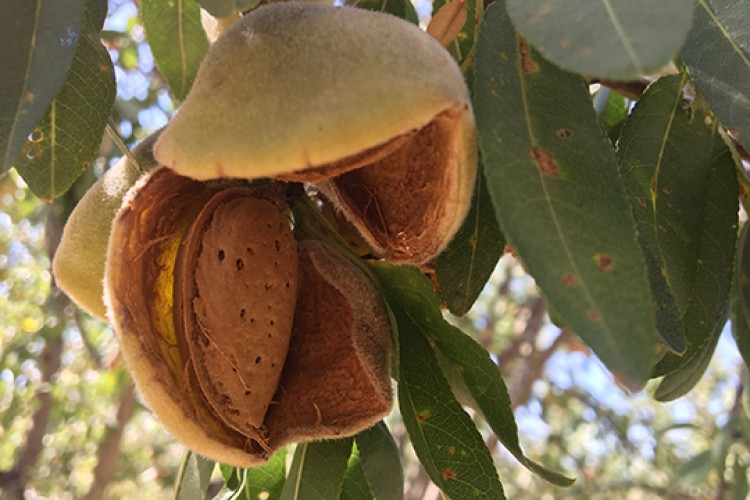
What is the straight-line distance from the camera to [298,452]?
126cm

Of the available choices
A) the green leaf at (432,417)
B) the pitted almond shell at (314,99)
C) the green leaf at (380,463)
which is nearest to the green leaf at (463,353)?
the green leaf at (432,417)

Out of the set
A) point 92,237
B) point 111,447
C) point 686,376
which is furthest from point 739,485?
point 111,447

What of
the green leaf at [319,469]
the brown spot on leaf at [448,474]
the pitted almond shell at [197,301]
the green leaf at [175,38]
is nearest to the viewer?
the pitted almond shell at [197,301]

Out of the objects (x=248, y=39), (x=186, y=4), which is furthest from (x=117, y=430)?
(x=248, y=39)

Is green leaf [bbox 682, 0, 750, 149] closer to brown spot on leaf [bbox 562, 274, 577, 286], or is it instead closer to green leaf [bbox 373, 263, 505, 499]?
brown spot on leaf [bbox 562, 274, 577, 286]

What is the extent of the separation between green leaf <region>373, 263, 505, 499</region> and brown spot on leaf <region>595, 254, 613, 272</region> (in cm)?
36

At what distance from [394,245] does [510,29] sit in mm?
272

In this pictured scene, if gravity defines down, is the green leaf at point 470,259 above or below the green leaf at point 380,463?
above

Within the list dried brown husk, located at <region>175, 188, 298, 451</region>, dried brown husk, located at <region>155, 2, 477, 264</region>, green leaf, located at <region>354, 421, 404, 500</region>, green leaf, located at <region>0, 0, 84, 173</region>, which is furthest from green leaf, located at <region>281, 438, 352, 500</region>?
green leaf, located at <region>0, 0, 84, 173</region>

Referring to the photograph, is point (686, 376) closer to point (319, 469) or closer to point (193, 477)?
point (319, 469)

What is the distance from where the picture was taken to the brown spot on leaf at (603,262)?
74 cm

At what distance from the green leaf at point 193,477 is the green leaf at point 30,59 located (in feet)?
2.19

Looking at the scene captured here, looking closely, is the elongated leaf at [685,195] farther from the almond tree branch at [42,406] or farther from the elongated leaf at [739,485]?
the almond tree branch at [42,406]

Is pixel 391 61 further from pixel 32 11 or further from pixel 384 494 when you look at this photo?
pixel 384 494
